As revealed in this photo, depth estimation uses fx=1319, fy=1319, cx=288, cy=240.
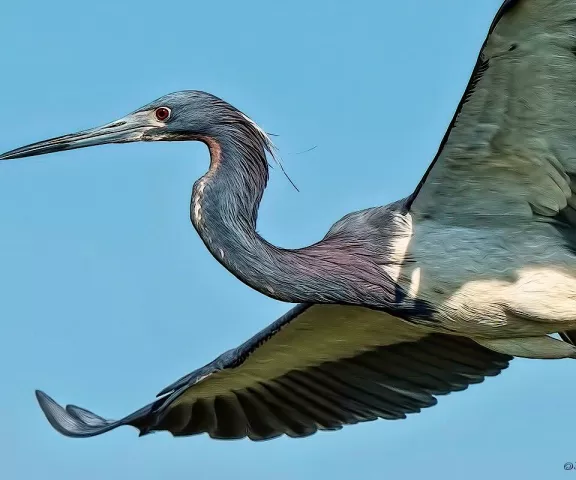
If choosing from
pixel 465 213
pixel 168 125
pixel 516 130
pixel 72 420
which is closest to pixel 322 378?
pixel 72 420

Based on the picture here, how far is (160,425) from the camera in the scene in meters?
9.40

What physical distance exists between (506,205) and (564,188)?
14.3 inches

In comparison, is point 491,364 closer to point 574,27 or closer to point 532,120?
point 532,120

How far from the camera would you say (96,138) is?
26.8 feet

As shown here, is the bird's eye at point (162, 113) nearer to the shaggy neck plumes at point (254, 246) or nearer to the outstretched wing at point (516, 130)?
the shaggy neck plumes at point (254, 246)

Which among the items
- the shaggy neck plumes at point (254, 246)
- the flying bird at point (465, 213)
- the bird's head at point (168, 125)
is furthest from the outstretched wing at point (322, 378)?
the bird's head at point (168, 125)

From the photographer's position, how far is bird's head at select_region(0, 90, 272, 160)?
7.93 metres

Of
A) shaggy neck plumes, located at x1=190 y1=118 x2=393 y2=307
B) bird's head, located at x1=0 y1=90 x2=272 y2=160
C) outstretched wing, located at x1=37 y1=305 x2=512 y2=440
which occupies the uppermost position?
bird's head, located at x1=0 y1=90 x2=272 y2=160

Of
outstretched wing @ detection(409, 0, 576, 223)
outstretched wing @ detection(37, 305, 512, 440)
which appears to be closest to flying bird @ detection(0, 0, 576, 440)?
outstretched wing @ detection(409, 0, 576, 223)

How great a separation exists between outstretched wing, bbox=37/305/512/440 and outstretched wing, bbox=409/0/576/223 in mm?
1665

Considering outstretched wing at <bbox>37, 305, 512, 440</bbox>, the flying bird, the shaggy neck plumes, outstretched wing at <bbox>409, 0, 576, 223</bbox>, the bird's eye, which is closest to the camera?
outstretched wing at <bbox>409, 0, 576, 223</bbox>

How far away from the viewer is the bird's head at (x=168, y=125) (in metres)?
7.93

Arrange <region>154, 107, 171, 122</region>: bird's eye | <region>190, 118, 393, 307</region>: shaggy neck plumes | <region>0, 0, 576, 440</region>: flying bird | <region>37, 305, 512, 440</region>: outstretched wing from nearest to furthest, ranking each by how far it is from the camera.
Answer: <region>0, 0, 576, 440</region>: flying bird
<region>190, 118, 393, 307</region>: shaggy neck plumes
<region>154, 107, 171, 122</region>: bird's eye
<region>37, 305, 512, 440</region>: outstretched wing

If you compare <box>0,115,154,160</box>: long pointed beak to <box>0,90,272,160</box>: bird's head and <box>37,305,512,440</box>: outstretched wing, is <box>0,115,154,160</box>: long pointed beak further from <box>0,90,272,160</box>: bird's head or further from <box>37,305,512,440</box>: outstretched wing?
<box>37,305,512,440</box>: outstretched wing
